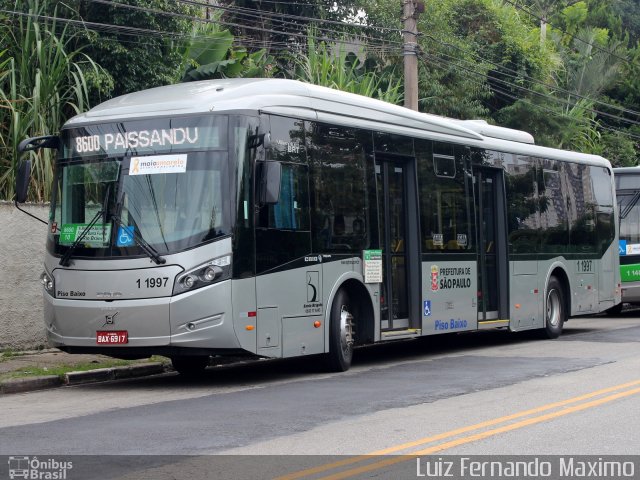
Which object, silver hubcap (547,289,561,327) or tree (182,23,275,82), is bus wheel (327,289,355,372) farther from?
tree (182,23,275,82)

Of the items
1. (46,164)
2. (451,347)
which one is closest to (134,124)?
(46,164)

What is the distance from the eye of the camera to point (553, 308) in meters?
19.8

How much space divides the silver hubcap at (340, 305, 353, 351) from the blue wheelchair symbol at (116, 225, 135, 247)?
3.10 metres

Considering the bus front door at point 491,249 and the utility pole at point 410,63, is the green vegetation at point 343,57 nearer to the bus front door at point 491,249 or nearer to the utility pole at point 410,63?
the utility pole at point 410,63

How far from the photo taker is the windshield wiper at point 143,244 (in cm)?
1190

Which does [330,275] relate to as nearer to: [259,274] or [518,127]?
[259,274]

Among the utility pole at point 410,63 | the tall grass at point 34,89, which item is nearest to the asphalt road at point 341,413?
the tall grass at point 34,89

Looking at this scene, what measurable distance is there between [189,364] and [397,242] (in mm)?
3455

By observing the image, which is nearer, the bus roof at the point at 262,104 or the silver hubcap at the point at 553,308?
the bus roof at the point at 262,104

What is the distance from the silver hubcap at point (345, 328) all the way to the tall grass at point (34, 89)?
5.95m

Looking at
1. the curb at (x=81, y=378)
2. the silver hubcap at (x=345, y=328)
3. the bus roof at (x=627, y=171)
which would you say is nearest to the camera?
the curb at (x=81, y=378)

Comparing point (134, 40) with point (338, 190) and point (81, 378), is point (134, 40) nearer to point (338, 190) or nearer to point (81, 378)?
point (338, 190)

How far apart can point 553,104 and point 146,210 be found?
28.0 metres

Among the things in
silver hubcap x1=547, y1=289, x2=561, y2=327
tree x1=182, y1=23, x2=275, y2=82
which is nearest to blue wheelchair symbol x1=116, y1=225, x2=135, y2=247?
silver hubcap x1=547, y1=289, x2=561, y2=327
